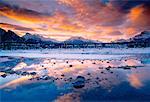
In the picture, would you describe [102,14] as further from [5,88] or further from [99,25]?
[5,88]

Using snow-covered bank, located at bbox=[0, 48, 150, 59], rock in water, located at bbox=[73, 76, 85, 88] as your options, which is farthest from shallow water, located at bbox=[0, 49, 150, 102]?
snow-covered bank, located at bbox=[0, 48, 150, 59]

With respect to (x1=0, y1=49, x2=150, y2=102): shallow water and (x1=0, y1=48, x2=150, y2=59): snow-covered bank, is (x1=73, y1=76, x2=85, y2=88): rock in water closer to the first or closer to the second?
(x1=0, y1=49, x2=150, y2=102): shallow water

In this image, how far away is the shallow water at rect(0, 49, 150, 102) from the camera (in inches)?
98.8

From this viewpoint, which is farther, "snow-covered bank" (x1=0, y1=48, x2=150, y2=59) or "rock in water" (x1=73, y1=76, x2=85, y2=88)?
"snow-covered bank" (x1=0, y1=48, x2=150, y2=59)

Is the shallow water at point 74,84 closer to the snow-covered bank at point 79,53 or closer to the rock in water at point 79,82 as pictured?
the rock in water at point 79,82

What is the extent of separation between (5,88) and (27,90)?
0.23 meters

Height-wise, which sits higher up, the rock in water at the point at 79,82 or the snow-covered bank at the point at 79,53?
the snow-covered bank at the point at 79,53

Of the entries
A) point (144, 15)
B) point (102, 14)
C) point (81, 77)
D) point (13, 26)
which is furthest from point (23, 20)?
point (144, 15)

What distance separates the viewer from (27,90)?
271 centimetres

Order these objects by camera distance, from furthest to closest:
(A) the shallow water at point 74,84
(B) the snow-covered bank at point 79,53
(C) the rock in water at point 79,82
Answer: (B) the snow-covered bank at point 79,53 → (C) the rock in water at point 79,82 → (A) the shallow water at point 74,84

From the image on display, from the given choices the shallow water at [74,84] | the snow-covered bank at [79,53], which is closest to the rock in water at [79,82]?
the shallow water at [74,84]

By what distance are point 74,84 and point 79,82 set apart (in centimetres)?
9

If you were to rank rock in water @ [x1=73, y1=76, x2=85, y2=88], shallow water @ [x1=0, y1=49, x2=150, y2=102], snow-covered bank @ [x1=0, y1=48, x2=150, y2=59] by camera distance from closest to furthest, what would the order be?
shallow water @ [x1=0, y1=49, x2=150, y2=102] → rock in water @ [x1=73, y1=76, x2=85, y2=88] → snow-covered bank @ [x1=0, y1=48, x2=150, y2=59]

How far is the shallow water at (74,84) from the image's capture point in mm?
2510
